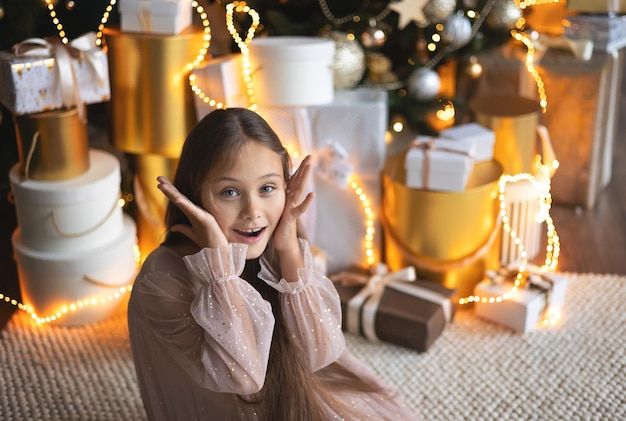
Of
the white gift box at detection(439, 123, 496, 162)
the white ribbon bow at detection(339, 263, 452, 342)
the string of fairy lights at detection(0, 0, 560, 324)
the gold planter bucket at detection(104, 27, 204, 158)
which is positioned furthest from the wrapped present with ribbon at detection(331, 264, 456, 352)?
the gold planter bucket at detection(104, 27, 204, 158)

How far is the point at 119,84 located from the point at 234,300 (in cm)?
101

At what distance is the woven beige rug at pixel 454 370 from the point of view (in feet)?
5.35

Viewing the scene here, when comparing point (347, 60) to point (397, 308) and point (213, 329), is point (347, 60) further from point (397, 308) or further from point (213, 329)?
point (213, 329)

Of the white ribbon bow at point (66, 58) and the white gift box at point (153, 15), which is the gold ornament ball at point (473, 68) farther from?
the white ribbon bow at point (66, 58)

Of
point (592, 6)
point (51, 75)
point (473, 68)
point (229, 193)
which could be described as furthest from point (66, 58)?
point (592, 6)

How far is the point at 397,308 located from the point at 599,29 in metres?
1.26

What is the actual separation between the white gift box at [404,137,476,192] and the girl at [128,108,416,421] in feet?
2.21

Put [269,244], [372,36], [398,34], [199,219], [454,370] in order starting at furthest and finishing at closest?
[398,34] → [372,36] → [454,370] → [269,244] → [199,219]

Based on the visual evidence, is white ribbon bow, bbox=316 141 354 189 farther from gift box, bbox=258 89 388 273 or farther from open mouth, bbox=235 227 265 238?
open mouth, bbox=235 227 265 238

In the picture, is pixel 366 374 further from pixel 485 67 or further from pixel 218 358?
pixel 485 67

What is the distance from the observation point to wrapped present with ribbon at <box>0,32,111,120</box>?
1.76m

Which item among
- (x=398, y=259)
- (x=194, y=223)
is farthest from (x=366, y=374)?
(x=398, y=259)

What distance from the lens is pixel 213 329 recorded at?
3.82ft

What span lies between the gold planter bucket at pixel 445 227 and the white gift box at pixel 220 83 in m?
0.45
